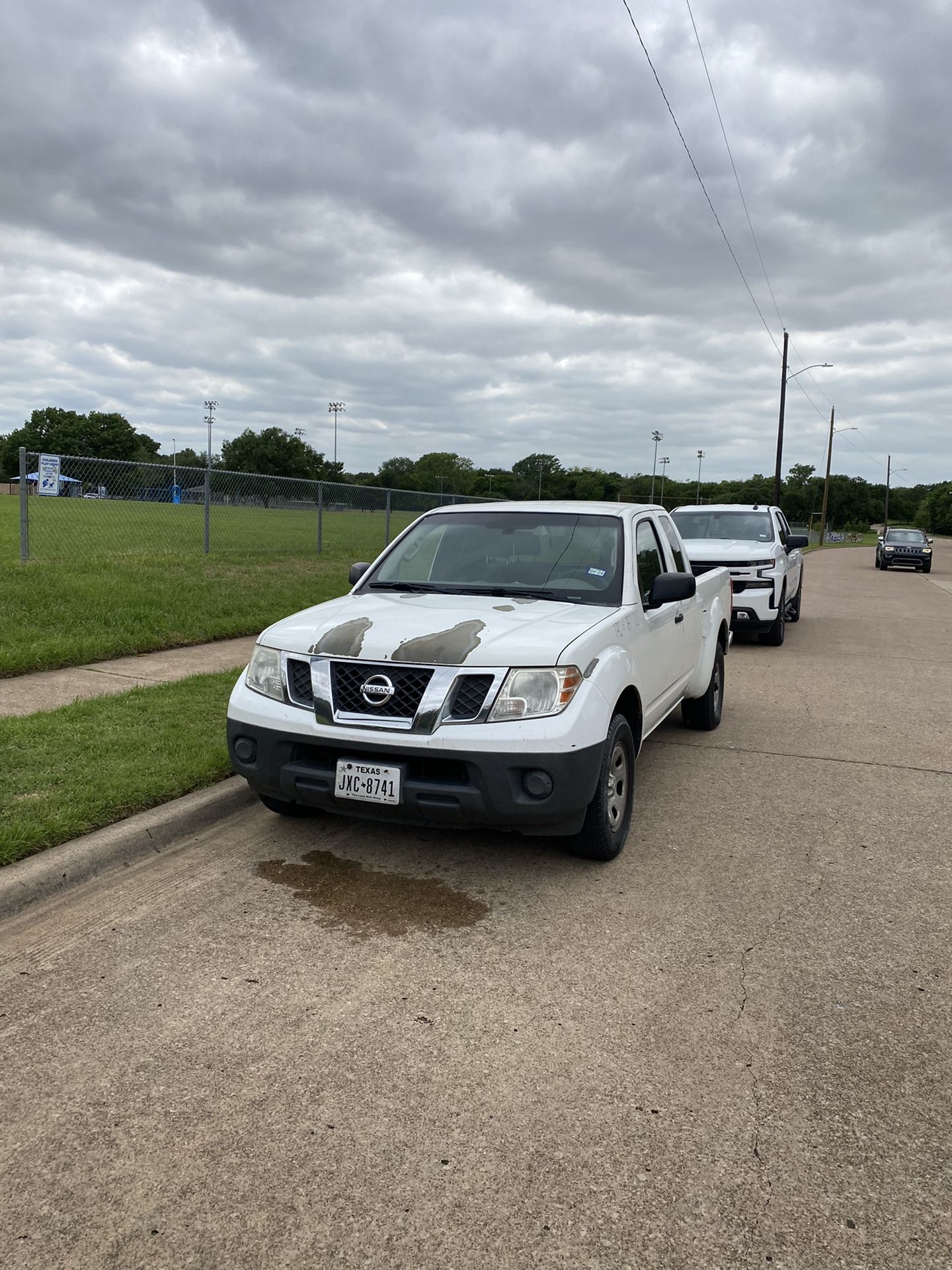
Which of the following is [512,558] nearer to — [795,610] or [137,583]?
[137,583]

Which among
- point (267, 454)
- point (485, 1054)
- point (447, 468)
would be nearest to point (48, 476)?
point (485, 1054)

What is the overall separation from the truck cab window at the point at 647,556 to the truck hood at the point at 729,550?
246 inches

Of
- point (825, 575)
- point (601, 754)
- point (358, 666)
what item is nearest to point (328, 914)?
point (358, 666)

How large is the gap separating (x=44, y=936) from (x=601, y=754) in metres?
2.39

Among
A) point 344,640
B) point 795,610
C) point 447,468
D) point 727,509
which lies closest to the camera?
point 344,640

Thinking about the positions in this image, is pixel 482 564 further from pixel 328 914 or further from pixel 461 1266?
pixel 461 1266

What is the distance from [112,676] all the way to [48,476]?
460 centimetres

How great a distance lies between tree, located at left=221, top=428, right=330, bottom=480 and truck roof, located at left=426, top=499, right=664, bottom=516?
119011 millimetres

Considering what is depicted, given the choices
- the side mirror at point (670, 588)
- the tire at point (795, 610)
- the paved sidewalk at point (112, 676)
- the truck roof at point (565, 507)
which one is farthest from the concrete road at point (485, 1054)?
the tire at point (795, 610)

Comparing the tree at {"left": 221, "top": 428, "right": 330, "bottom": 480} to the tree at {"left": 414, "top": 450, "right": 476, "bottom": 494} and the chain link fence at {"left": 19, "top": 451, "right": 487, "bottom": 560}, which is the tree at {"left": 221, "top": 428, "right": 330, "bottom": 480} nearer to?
the tree at {"left": 414, "top": 450, "right": 476, "bottom": 494}

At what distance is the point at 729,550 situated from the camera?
41.3 feet

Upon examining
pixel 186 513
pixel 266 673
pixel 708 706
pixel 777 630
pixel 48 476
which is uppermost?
pixel 48 476

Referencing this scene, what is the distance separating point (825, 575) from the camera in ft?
100

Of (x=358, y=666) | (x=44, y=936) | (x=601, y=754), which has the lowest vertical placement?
(x=44, y=936)
